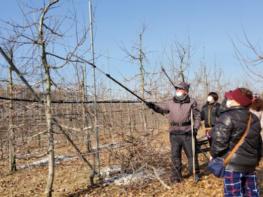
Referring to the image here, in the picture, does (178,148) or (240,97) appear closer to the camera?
(240,97)

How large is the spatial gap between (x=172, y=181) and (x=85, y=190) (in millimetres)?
1553

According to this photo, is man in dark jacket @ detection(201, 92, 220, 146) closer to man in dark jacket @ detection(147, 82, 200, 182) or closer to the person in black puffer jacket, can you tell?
man in dark jacket @ detection(147, 82, 200, 182)

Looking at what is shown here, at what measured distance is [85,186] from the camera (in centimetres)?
796

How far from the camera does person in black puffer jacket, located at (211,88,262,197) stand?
4832 millimetres

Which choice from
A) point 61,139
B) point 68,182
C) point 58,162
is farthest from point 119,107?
point 68,182

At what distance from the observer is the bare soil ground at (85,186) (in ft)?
23.7

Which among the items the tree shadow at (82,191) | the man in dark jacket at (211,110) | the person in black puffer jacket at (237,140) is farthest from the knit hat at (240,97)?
the man in dark jacket at (211,110)

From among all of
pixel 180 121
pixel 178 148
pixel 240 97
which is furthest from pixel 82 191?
pixel 240 97

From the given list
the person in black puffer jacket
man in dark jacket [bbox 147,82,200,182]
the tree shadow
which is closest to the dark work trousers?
man in dark jacket [bbox 147,82,200,182]

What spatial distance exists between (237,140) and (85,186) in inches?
153

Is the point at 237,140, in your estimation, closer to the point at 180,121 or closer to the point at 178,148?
the point at 180,121

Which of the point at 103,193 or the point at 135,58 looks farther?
the point at 135,58

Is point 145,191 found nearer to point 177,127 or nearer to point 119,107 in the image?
point 177,127

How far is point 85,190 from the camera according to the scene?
25.0 ft
